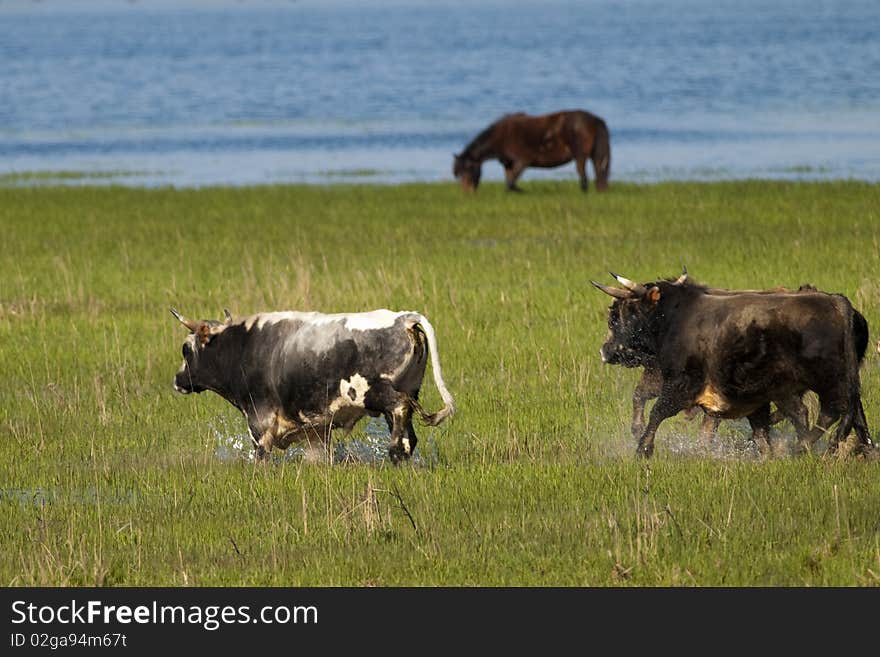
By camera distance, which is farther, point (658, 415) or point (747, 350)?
point (658, 415)

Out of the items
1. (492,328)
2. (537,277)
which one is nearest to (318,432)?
(492,328)


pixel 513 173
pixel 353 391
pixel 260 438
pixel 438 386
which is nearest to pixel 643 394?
pixel 438 386

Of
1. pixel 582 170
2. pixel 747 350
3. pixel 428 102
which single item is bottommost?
pixel 428 102

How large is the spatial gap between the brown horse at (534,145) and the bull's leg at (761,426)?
22.4 meters

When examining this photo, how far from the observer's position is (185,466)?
38.9ft

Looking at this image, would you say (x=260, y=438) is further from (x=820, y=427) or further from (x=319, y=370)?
(x=820, y=427)

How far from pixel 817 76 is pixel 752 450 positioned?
7626cm

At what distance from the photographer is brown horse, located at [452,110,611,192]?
34.5 m

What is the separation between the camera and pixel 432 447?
487 inches

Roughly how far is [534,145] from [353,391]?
24222mm

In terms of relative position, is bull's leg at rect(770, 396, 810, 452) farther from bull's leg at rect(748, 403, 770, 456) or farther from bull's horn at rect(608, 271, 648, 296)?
bull's horn at rect(608, 271, 648, 296)

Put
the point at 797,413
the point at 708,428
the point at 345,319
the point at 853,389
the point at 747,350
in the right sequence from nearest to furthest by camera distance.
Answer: the point at 853,389 → the point at 747,350 → the point at 345,319 → the point at 797,413 → the point at 708,428

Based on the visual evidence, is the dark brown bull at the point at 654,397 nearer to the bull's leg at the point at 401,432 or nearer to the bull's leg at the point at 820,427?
the bull's leg at the point at 820,427

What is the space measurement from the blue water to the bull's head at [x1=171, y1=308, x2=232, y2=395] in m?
26.2
